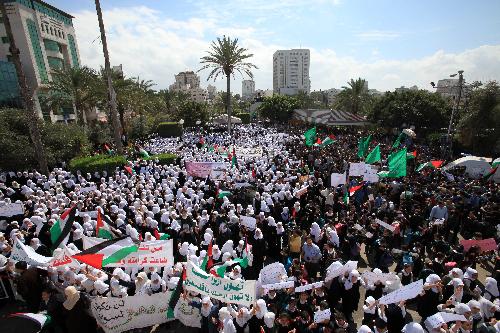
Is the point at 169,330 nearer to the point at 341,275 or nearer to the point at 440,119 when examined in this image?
the point at 341,275

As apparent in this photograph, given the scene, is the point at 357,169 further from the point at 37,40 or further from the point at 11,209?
the point at 37,40

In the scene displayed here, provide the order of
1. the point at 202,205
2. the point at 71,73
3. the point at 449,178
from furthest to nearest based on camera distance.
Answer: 1. the point at 71,73
2. the point at 449,178
3. the point at 202,205

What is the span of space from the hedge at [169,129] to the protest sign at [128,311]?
36487 mm

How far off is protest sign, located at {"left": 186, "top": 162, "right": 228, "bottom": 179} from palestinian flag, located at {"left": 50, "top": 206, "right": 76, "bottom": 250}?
6429mm

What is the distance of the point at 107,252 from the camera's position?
620 cm

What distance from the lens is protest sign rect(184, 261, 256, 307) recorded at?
5375 mm

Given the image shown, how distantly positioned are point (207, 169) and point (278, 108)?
3770cm

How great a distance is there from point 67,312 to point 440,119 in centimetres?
3225

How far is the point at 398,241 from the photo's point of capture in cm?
909


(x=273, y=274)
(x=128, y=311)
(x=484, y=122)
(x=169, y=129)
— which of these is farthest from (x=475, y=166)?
(x=169, y=129)

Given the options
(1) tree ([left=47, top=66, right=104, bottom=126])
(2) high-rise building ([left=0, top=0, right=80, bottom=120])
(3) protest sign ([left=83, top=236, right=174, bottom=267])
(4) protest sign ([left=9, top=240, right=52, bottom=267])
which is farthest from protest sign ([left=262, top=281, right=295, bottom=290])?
(2) high-rise building ([left=0, top=0, right=80, bottom=120])

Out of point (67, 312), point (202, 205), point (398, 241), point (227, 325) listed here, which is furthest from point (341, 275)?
point (202, 205)

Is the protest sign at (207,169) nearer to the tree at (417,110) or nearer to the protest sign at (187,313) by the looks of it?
the protest sign at (187,313)

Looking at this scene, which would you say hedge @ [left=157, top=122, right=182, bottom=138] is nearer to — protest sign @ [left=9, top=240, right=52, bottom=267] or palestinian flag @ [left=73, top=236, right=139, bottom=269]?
protest sign @ [left=9, top=240, right=52, bottom=267]
